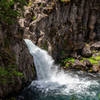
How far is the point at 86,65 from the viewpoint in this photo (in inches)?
892

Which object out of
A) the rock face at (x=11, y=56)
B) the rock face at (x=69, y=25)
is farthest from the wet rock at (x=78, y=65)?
the rock face at (x=11, y=56)

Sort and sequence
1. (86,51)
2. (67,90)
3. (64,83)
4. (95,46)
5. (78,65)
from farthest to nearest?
(95,46) < (86,51) < (78,65) < (64,83) < (67,90)

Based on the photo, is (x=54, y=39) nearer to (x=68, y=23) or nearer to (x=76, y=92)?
(x=68, y=23)

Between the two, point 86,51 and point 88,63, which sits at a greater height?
point 86,51

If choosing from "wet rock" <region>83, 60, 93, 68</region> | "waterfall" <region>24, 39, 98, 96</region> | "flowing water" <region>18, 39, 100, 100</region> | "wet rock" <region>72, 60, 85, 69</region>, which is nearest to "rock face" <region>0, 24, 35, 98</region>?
"flowing water" <region>18, 39, 100, 100</region>

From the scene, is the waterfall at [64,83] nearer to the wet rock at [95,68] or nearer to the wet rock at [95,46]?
the wet rock at [95,68]

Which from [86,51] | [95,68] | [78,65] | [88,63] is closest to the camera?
[95,68]

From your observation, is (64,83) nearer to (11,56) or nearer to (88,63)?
(88,63)

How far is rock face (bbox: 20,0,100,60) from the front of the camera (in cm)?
2552

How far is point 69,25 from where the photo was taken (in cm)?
2598

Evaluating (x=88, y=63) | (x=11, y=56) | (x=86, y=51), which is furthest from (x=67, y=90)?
(x=86, y=51)

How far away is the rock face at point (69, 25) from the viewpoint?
83.7 feet

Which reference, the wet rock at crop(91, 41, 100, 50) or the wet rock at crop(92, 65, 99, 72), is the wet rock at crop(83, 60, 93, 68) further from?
the wet rock at crop(91, 41, 100, 50)

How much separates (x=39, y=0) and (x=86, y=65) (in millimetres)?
25976
